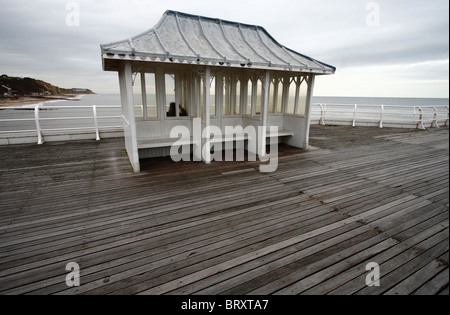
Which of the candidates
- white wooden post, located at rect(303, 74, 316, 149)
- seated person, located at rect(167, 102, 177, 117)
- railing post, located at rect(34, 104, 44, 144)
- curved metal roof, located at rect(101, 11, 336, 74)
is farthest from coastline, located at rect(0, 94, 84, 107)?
white wooden post, located at rect(303, 74, 316, 149)

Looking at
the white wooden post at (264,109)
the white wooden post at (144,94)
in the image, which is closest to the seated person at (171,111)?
the white wooden post at (144,94)

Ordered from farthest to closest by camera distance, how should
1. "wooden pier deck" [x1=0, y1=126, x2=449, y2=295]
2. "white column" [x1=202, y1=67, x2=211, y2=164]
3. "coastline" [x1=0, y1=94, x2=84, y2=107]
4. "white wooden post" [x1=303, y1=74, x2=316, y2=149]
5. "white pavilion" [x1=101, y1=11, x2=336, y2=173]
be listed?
"white wooden post" [x1=303, y1=74, x2=316, y2=149] < "white column" [x1=202, y1=67, x2=211, y2=164] < "white pavilion" [x1=101, y1=11, x2=336, y2=173] < "coastline" [x1=0, y1=94, x2=84, y2=107] < "wooden pier deck" [x1=0, y1=126, x2=449, y2=295]

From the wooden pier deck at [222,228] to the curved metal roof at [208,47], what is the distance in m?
2.30

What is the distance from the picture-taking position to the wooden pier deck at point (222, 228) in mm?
1997

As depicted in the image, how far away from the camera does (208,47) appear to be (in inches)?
204

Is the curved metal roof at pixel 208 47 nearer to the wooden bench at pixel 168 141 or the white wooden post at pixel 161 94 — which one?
the white wooden post at pixel 161 94

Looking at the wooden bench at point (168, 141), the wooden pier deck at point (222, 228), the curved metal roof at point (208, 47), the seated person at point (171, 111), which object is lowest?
the wooden pier deck at point (222, 228)

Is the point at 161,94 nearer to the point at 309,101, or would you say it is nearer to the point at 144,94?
the point at 144,94

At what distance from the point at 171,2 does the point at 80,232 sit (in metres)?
6.55

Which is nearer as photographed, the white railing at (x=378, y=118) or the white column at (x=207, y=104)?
the white column at (x=207, y=104)

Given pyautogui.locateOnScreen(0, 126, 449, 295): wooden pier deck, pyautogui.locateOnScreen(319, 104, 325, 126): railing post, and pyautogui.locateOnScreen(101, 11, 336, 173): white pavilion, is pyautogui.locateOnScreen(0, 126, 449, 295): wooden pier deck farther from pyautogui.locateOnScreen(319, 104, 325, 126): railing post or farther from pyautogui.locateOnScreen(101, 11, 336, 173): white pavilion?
pyautogui.locateOnScreen(319, 104, 325, 126): railing post

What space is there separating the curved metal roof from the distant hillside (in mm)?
1261

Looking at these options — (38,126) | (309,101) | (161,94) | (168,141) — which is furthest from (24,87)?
(309,101)

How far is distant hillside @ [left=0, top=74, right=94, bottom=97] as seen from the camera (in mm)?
3665
